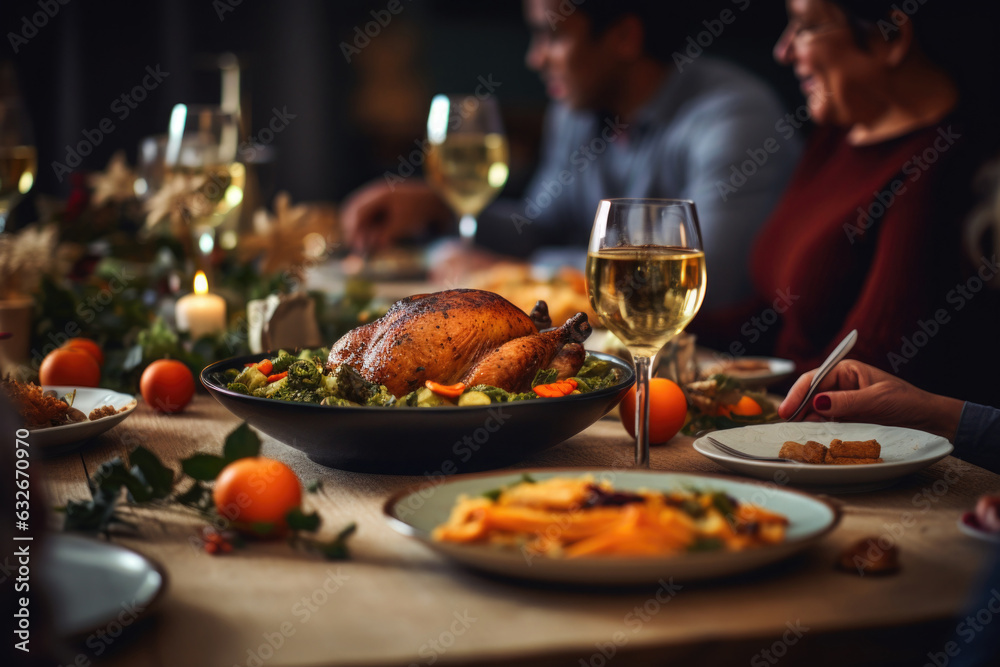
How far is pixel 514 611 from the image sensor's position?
0.69m

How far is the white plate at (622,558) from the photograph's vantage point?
0.67 meters

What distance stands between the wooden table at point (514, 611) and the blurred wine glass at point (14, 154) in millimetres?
1215

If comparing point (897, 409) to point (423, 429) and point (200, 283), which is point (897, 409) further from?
point (200, 283)

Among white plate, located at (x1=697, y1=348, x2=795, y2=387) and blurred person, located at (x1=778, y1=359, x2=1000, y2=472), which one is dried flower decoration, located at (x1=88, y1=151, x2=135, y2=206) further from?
blurred person, located at (x1=778, y1=359, x2=1000, y2=472)

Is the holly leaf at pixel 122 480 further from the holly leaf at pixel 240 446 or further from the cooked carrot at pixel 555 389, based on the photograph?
the cooked carrot at pixel 555 389

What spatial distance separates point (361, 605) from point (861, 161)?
187 centimetres

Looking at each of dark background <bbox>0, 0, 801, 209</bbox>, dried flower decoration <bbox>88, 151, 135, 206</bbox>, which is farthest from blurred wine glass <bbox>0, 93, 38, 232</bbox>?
dark background <bbox>0, 0, 801, 209</bbox>

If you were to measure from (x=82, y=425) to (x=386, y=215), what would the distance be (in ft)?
8.17

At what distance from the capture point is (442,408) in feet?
3.03

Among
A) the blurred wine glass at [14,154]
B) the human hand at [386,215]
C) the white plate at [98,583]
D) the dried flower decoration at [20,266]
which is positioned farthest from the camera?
the human hand at [386,215]

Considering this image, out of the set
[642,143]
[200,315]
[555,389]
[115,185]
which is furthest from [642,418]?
[642,143]

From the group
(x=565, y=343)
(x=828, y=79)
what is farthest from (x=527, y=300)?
(x=565, y=343)

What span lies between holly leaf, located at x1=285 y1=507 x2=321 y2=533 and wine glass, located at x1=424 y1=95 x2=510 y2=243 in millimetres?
1722

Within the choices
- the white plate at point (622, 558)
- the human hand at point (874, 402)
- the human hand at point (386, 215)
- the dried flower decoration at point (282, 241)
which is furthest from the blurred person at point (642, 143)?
the white plate at point (622, 558)
